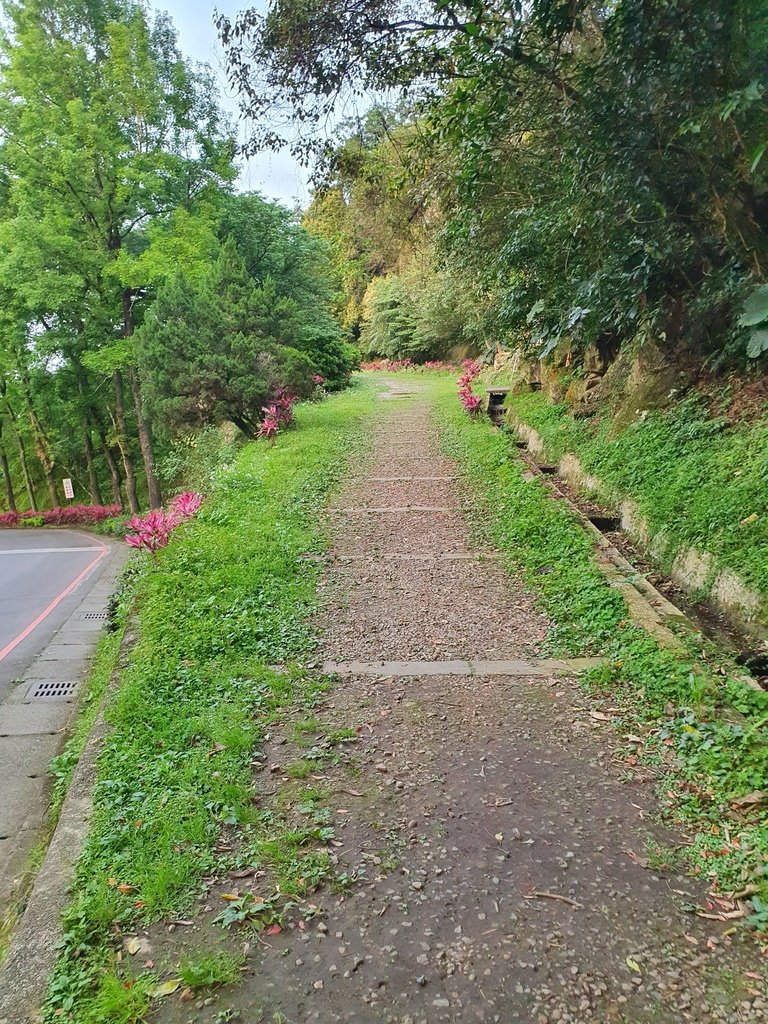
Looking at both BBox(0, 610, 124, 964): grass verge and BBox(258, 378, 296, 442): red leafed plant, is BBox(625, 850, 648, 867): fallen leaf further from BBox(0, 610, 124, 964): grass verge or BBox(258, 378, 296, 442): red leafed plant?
BBox(258, 378, 296, 442): red leafed plant

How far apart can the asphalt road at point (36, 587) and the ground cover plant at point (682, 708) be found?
216 inches

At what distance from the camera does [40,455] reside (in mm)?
27078

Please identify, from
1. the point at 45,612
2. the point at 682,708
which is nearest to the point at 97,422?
the point at 45,612

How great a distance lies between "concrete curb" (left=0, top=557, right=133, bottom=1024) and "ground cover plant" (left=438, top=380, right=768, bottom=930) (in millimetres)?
2516

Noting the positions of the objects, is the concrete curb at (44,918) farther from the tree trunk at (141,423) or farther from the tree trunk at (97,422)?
the tree trunk at (97,422)

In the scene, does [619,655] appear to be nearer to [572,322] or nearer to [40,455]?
[572,322]

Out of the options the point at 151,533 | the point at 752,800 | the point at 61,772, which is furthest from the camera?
the point at 151,533

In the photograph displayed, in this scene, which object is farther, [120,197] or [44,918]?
[120,197]

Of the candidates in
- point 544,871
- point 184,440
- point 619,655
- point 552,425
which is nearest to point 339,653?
point 619,655

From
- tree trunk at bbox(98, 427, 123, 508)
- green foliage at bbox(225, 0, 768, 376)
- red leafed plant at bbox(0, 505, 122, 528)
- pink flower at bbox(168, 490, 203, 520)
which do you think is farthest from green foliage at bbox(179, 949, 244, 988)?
tree trunk at bbox(98, 427, 123, 508)

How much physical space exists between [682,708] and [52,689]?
580cm

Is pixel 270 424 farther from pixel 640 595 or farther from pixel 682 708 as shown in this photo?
pixel 682 708

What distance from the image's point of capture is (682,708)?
345cm

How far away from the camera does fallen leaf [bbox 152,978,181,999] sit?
2164mm
